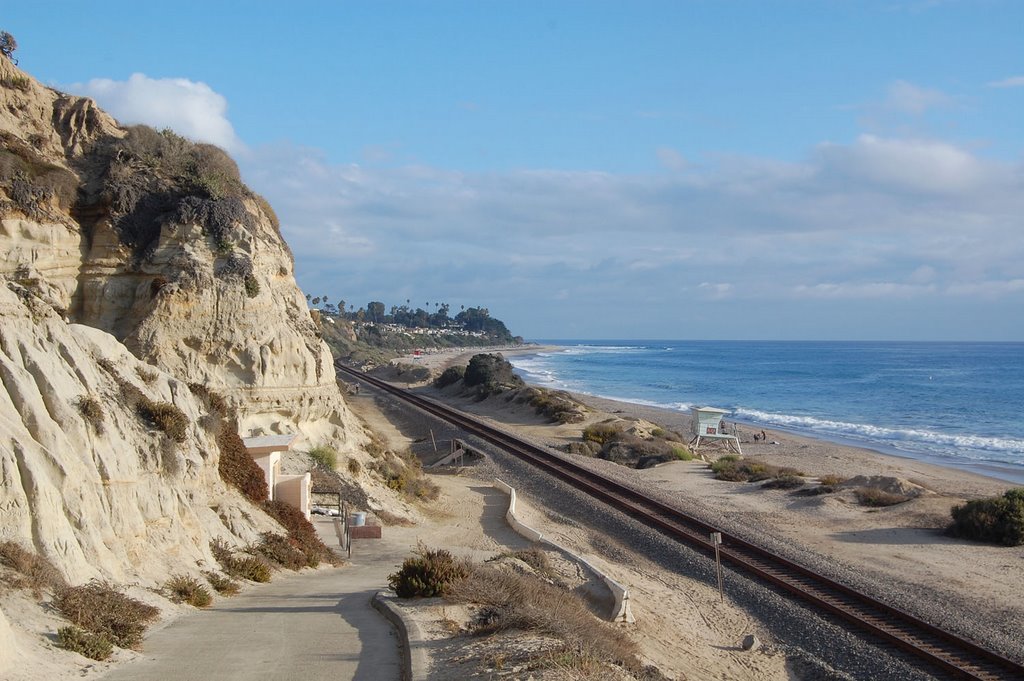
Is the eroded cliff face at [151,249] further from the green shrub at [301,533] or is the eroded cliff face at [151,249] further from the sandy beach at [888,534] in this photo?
the sandy beach at [888,534]

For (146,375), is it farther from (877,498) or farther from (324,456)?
(877,498)

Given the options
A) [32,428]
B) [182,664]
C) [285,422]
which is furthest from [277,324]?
[182,664]

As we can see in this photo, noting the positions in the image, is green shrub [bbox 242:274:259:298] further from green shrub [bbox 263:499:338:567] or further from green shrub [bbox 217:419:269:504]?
green shrub [bbox 263:499:338:567]

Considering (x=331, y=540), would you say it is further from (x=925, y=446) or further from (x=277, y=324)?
(x=925, y=446)

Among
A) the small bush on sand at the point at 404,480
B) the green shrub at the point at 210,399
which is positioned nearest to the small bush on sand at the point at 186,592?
the green shrub at the point at 210,399

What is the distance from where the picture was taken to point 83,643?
7.91 m

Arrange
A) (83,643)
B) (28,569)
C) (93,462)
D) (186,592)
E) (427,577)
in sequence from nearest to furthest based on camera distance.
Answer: (83,643)
(28,569)
(93,462)
(186,592)
(427,577)

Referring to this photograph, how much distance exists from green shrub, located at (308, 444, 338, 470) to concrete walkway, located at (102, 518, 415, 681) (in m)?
8.79

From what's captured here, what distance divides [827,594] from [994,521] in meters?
7.45

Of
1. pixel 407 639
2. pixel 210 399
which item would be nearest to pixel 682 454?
pixel 210 399

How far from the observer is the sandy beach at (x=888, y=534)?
49.4ft

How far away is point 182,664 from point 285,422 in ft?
44.2

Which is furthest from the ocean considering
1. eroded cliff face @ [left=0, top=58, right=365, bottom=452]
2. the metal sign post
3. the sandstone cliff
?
eroded cliff face @ [left=0, top=58, right=365, bottom=452]

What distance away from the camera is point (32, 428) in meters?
9.69
